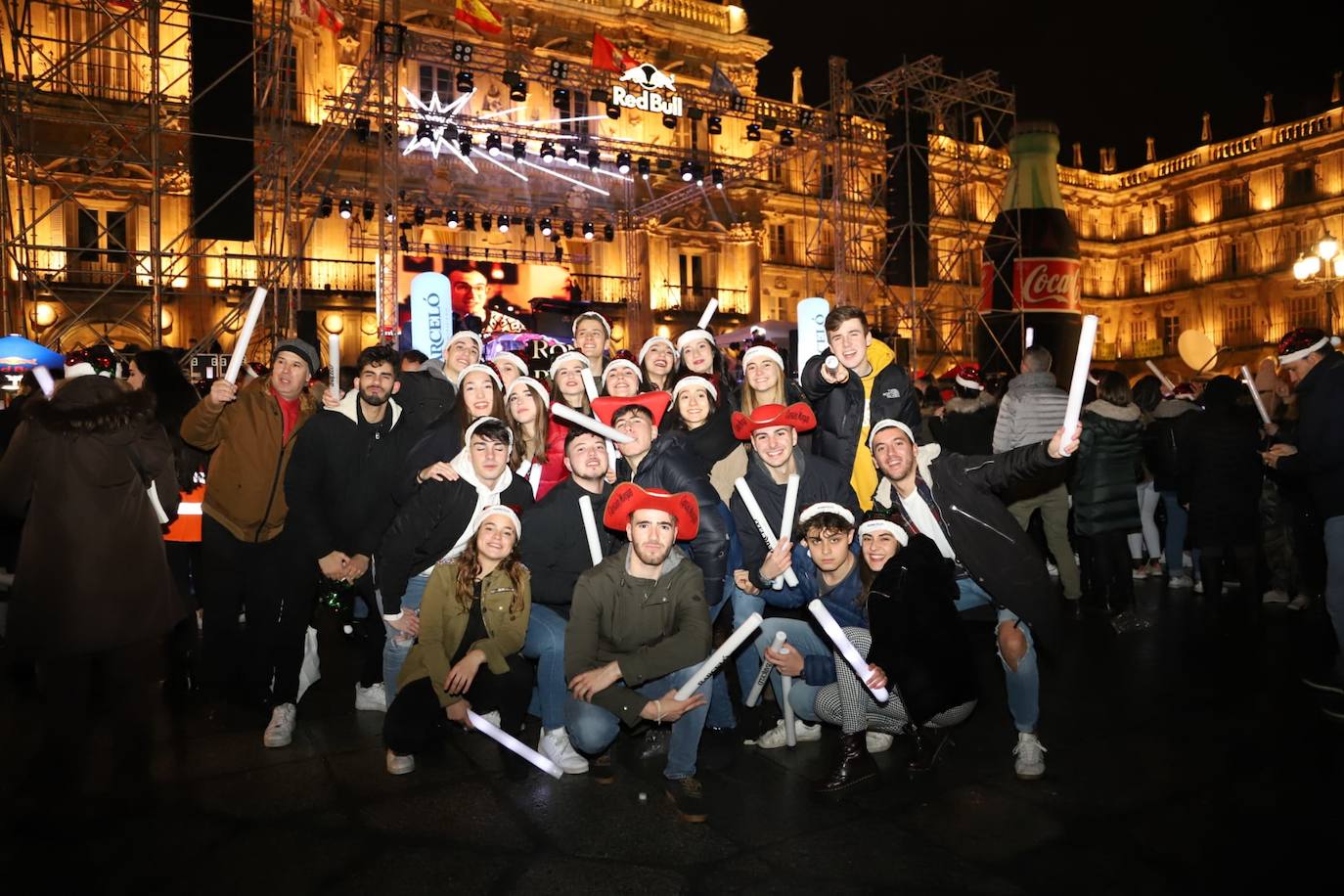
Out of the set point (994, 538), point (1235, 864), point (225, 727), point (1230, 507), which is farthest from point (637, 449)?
point (1230, 507)

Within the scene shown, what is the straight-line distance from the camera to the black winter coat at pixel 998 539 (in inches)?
152

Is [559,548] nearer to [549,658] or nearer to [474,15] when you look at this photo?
[549,658]

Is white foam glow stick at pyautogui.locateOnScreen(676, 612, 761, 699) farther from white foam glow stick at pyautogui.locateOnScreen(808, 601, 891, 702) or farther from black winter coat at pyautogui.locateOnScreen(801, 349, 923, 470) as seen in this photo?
black winter coat at pyautogui.locateOnScreen(801, 349, 923, 470)

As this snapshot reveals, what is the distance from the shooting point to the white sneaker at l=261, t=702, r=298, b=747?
4.46 meters

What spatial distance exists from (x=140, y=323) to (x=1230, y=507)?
22905 mm

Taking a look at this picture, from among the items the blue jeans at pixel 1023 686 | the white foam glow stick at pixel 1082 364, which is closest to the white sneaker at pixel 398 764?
the blue jeans at pixel 1023 686

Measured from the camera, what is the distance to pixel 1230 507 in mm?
6457

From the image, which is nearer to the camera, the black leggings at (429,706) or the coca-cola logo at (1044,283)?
the black leggings at (429,706)

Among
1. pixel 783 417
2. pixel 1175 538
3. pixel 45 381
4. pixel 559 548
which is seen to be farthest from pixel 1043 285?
pixel 45 381

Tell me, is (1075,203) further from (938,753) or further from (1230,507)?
(938,753)

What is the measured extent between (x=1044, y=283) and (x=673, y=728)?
19.1 meters

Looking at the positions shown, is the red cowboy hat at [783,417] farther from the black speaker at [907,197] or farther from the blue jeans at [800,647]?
the black speaker at [907,197]

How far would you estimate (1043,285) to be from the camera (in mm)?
20531

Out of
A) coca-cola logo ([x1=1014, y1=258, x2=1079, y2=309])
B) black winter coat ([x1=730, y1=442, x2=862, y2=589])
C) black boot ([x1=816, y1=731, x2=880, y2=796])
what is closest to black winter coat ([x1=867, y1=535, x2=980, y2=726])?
black boot ([x1=816, y1=731, x2=880, y2=796])
